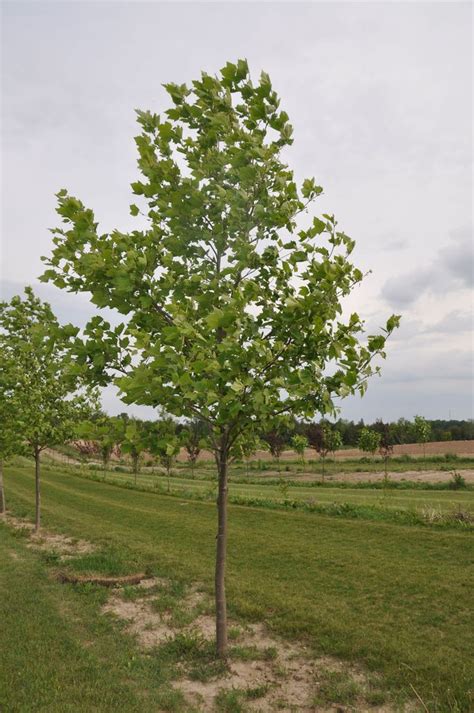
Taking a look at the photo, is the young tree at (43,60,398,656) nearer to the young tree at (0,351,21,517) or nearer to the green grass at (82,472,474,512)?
the young tree at (0,351,21,517)

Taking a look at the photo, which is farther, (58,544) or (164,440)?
(58,544)

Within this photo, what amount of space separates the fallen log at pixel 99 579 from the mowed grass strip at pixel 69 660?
39 cm

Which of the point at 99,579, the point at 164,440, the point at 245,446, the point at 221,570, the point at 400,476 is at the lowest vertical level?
the point at 400,476

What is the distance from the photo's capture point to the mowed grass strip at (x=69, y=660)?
5.27 m

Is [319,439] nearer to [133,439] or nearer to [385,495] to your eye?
[385,495]

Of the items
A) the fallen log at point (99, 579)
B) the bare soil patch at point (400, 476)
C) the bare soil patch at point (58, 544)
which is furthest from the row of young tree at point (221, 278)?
the bare soil patch at point (400, 476)

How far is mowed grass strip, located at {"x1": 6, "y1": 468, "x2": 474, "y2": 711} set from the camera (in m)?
6.36

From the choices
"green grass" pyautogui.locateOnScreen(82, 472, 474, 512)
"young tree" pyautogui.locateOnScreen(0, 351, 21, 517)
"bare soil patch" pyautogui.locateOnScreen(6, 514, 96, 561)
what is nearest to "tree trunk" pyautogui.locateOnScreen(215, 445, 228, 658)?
"bare soil patch" pyautogui.locateOnScreen(6, 514, 96, 561)

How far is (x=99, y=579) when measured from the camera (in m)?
9.67

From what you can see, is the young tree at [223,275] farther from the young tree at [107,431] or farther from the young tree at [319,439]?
the young tree at [319,439]

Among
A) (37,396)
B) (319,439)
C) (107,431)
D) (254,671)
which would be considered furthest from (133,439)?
(319,439)

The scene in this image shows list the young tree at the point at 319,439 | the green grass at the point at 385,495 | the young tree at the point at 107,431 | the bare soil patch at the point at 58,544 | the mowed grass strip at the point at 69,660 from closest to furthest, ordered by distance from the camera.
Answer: the mowed grass strip at the point at 69,660, the young tree at the point at 107,431, the bare soil patch at the point at 58,544, the green grass at the point at 385,495, the young tree at the point at 319,439

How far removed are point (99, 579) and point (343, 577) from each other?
4976mm

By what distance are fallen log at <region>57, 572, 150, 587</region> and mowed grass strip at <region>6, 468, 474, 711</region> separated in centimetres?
94
